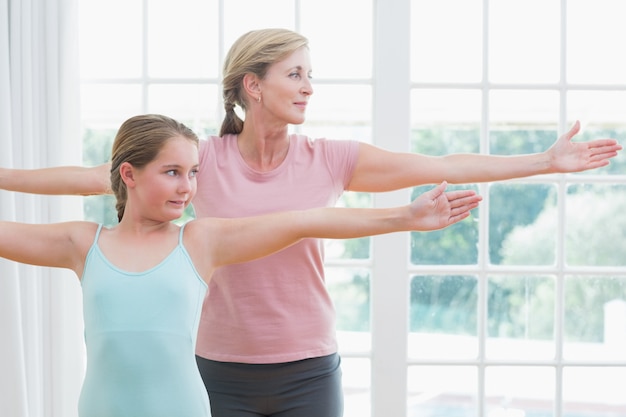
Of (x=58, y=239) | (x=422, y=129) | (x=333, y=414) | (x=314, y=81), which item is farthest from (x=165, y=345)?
(x=422, y=129)

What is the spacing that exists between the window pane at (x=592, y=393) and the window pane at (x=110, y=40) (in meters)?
2.02

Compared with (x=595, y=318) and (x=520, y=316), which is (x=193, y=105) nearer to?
(x=520, y=316)

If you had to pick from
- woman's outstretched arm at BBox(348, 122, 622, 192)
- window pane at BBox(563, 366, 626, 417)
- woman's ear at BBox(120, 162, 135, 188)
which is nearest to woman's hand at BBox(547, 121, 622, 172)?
woman's outstretched arm at BBox(348, 122, 622, 192)

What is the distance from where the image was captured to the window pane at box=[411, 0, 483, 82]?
320cm

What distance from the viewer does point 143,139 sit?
1839 mm

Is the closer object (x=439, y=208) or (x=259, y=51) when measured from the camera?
(x=439, y=208)

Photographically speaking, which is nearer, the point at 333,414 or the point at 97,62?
the point at 333,414

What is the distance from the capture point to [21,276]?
280 cm

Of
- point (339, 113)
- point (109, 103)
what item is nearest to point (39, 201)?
point (109, 103)

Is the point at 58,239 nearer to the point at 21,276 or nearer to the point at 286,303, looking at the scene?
the point at 286,303

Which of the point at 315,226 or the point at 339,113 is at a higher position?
the point at 339,113

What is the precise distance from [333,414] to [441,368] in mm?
1343

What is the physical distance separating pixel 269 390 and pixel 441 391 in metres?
1.45

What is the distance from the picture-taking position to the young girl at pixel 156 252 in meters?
1.77
